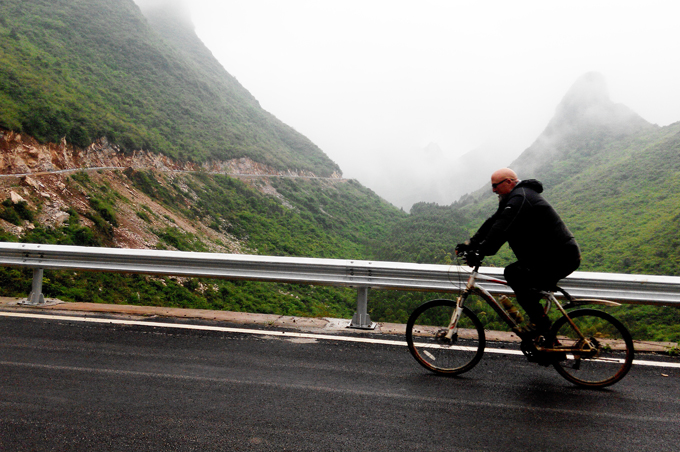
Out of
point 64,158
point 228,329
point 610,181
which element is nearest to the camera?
point 228,329

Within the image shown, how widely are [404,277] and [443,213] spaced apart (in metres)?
85.0

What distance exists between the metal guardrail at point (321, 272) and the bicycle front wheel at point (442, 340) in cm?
65

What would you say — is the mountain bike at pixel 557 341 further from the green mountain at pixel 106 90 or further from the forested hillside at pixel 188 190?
the green mountain at pixel 106 90

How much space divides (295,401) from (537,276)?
2352 mm

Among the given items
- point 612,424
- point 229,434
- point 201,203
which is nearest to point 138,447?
point 229,434

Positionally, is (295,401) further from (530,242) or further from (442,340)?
(530,242)

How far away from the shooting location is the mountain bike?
152 inches

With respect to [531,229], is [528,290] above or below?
below

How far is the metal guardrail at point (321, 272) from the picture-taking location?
4.95m

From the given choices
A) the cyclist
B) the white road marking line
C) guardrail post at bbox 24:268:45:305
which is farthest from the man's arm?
guardrail post at bbox 24:268:45:305

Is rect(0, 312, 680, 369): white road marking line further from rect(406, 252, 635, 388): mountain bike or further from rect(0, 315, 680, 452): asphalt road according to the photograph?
rect(406, 252, 635, 388): mountain bike

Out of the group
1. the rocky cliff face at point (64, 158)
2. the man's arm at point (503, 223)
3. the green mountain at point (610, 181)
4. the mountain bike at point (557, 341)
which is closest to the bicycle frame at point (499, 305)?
the mountain bike at point (557, 341)

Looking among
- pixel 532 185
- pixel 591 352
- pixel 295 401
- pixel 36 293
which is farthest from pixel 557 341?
pixel 36 293

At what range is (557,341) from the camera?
3896mm
